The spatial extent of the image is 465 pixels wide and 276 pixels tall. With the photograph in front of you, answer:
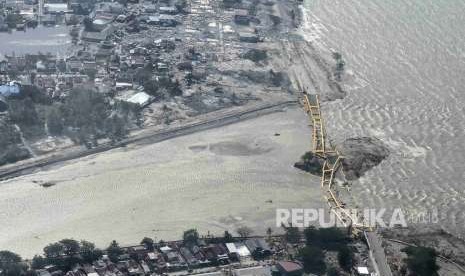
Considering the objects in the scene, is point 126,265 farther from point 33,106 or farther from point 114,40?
point 114,40

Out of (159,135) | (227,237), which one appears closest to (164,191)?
(227,237)

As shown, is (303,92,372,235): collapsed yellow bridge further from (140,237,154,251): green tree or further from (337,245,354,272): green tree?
(140,237,154,251): green tree

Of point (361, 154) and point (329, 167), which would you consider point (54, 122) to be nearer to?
point (329, 167)

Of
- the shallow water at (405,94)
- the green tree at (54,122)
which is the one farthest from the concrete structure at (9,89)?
the shallow water at (405,94)

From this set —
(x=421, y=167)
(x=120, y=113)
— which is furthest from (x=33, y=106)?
(x=421, y=167)

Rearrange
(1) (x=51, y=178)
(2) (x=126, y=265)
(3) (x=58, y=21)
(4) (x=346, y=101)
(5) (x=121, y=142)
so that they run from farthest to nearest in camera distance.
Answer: (3) (x=58, y=21) < (4) (x=346, y=101) < (5) (x=121, y=142) < (1) (x=51, y=178) < (2) (x=126, y=265)

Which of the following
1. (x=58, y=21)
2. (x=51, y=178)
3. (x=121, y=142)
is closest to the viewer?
(x=51, y=178)
